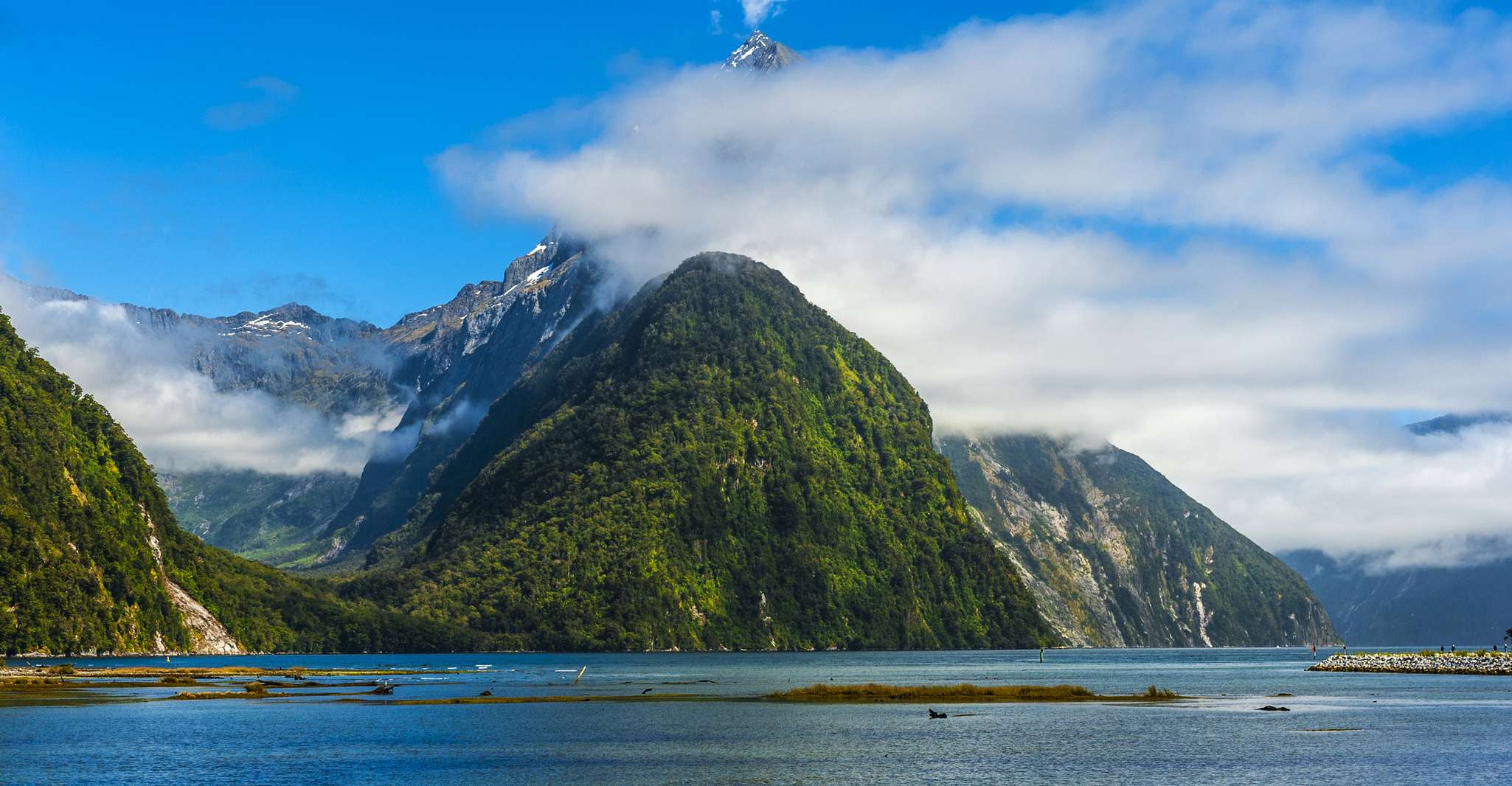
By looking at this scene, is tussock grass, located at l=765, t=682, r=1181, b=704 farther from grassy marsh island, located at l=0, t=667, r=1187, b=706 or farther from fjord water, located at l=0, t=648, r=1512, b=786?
fjord water, located at l=0, t=648, r=1512, b=786

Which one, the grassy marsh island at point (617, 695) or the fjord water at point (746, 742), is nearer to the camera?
the fjord water at point (746, 742)

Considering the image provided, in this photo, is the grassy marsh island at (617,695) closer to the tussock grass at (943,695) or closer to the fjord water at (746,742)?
the tussock grass at (943,695)

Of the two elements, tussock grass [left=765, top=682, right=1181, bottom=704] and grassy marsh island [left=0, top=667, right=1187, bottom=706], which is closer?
grassy marsh island [left=0, top=667, right=1187, bottom=706]

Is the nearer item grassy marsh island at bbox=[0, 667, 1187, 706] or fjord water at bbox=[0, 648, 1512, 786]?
fjord water at bbox=[0, 648, 1512, 786]

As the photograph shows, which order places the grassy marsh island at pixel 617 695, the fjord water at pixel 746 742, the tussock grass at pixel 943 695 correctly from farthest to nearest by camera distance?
the tussock grass at pixel 943 695 → the grassy marsh island at pixel 617 695 → the fjord water at pixel 746 742

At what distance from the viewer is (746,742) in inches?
4865

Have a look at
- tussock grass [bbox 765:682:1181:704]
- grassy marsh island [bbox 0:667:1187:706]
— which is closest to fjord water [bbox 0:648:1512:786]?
grassy marsh island [bbox 0:667:1187:706]

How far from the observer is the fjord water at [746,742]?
100 m

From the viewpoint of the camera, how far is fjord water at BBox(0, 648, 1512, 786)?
3952 inches

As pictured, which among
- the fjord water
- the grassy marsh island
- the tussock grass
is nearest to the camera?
the fjord water

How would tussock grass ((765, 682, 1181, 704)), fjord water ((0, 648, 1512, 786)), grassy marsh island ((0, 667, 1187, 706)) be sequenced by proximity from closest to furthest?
fjord water ((0, 648, 1512, 786)) → grassy marsh island ((0, 667, 1187, 706)) → tussock grass ((765, 682, 1181, 704))

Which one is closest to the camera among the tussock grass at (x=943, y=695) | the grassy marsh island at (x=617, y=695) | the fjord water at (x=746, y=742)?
the fjord water at (x=746, y=742)

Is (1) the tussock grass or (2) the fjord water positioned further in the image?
(1) the tussock grass

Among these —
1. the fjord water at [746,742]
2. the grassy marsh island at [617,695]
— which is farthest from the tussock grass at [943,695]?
the fjord water at [746,742]
